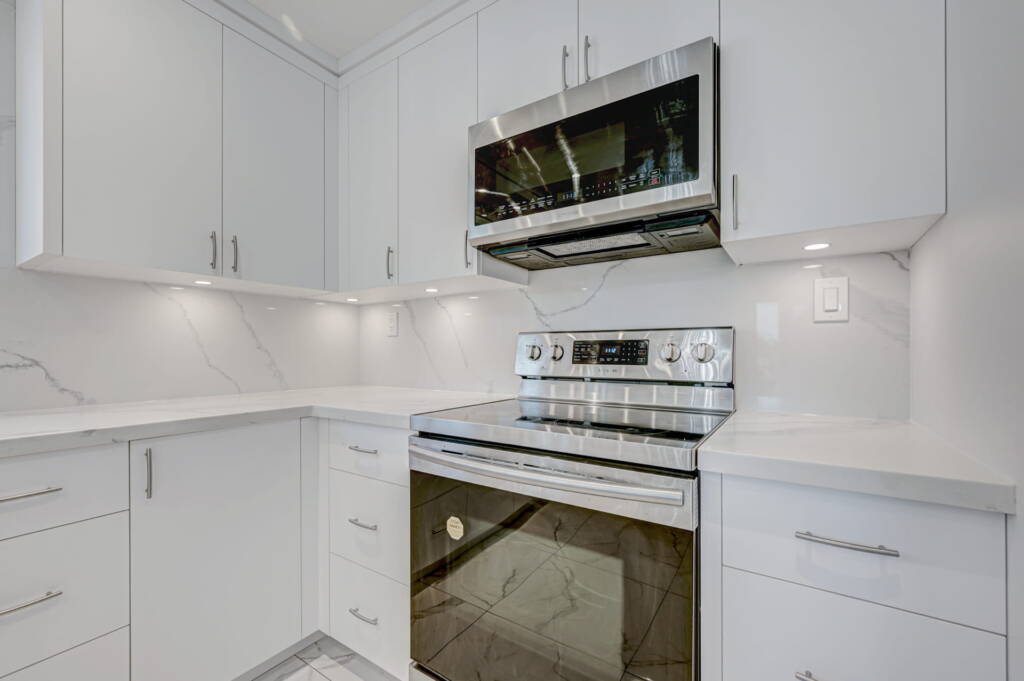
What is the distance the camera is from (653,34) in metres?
1.22

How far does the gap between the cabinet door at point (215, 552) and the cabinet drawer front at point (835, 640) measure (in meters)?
1.39

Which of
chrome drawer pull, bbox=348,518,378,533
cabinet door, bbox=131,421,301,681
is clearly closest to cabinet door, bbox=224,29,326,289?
cabinet door, bbox=131,421,301,681

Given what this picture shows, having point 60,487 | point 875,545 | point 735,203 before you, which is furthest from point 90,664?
point 735,203

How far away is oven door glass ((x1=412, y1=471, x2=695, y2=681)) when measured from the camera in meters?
0.90

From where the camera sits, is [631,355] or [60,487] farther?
[631,355]

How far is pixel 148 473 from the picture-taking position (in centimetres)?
121

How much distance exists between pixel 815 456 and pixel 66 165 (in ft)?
6.75

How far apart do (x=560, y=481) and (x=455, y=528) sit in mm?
402

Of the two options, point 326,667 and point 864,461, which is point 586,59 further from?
point 326,667

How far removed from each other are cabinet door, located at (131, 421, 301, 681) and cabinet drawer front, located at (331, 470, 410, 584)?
0.52ft

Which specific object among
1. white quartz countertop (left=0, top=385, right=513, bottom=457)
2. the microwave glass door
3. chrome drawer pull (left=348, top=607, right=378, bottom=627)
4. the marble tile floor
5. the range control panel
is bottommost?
the marble tile floor

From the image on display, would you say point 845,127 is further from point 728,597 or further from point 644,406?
point 728,597

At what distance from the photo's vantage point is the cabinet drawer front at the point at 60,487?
1.00 meters

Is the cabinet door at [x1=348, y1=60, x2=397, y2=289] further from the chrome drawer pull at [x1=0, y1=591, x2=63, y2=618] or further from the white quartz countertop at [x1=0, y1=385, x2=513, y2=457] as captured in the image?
the chrome drawer pull at [x1=0, y1=591, x2=63, y2=618]
